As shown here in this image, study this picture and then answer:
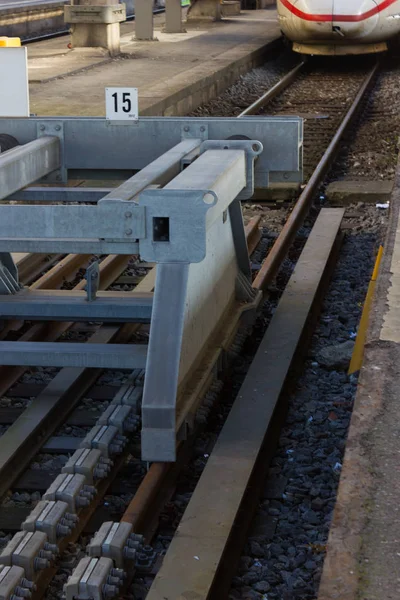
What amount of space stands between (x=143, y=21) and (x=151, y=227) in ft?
57.4

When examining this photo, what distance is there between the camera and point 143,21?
20844mm

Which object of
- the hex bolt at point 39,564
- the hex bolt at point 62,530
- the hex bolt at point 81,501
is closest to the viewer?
the hex bolt at point 39,564

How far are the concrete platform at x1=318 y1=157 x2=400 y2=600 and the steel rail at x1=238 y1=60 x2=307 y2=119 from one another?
794 cm

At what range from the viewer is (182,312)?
4.20 meters

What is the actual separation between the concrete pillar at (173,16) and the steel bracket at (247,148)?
17.9 m

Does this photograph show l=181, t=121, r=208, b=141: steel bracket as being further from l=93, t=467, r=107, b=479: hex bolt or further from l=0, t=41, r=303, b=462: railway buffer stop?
l=93, t=467, r=107, b=479: hex bolt

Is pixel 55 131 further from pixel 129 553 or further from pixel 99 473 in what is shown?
pixel 129 553

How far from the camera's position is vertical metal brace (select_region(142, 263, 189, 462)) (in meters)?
4.09

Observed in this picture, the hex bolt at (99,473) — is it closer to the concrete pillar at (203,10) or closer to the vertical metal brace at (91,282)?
the vertical metal brace at (91,282)

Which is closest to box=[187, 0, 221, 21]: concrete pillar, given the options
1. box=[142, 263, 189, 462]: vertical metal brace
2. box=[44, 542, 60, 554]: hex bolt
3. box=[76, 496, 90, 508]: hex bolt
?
box=[142, 263, 189, 462]: vertical metal brace

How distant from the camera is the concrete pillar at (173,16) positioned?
2258 centimetres

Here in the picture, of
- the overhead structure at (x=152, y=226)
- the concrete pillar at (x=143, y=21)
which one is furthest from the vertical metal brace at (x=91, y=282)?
the concrete pillar at (x=143, y=21)

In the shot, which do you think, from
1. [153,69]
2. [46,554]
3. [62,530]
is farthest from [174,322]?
[153,69]

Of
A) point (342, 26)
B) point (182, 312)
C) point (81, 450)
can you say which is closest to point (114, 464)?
point (81, 450)
